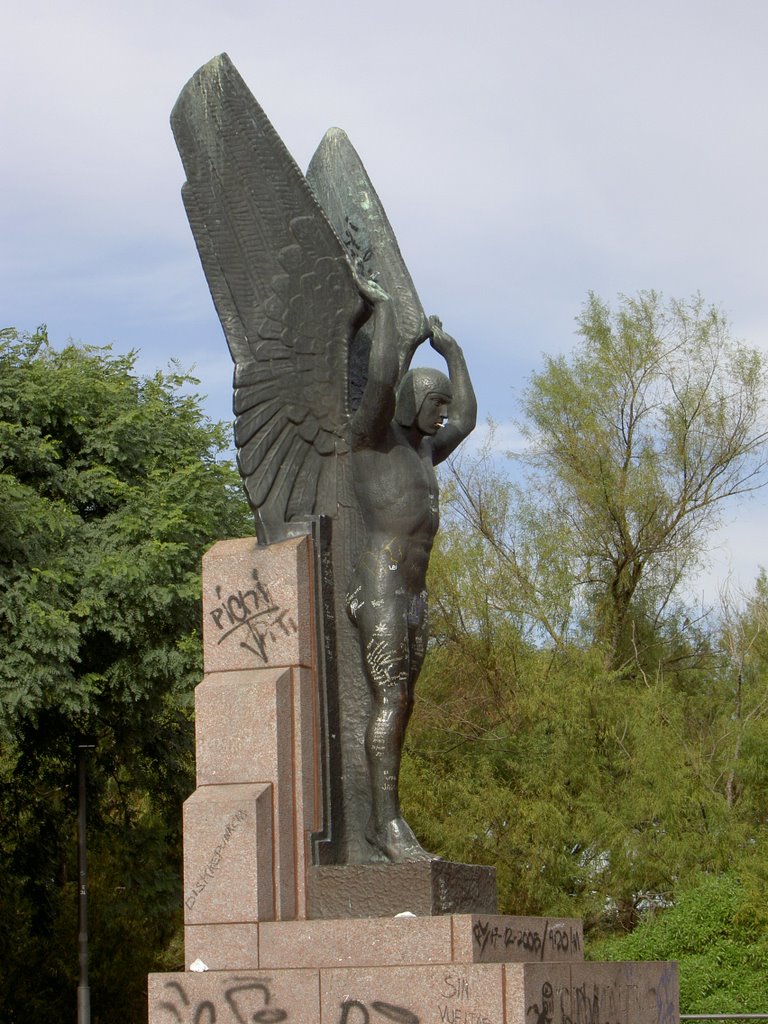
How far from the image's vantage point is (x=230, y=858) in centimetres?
759

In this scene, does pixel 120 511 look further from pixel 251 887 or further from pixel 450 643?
pixel 251 887

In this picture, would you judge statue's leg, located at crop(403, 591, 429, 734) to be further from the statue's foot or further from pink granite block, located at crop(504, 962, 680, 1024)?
pink granite block, located at crop(504, 962, 680, 1024)

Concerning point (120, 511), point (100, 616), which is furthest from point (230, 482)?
point (100, 616)

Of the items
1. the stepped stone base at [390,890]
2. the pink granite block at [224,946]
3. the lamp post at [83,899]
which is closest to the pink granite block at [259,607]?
the stepped stone base at [390,890]

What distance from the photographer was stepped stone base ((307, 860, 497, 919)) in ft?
24.1

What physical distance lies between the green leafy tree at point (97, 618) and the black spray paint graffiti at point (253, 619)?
1257cm

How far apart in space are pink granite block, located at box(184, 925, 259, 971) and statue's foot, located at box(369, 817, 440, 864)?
2.51 ft

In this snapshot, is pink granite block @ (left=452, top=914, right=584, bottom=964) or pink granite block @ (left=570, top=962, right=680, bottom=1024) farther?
pink granite block @ (left=570, top=962, right=680, bottom=1024)

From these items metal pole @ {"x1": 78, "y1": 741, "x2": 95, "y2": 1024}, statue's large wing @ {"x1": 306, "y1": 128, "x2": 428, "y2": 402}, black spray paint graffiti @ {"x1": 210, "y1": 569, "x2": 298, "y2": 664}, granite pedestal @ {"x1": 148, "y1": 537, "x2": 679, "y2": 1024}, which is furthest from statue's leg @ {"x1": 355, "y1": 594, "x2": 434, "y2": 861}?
metal pole @ {"x1": 78, "y1": 741, "x2": 95, "y2": 1024}

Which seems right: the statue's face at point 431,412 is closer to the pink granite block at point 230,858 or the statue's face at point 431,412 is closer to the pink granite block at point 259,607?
the pink granite block at point 259,607

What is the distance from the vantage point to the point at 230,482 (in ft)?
77.3

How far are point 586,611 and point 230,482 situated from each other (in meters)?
6.33

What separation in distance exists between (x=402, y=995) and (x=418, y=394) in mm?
3192

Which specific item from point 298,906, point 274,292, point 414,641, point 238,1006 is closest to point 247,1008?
point 238,1006
